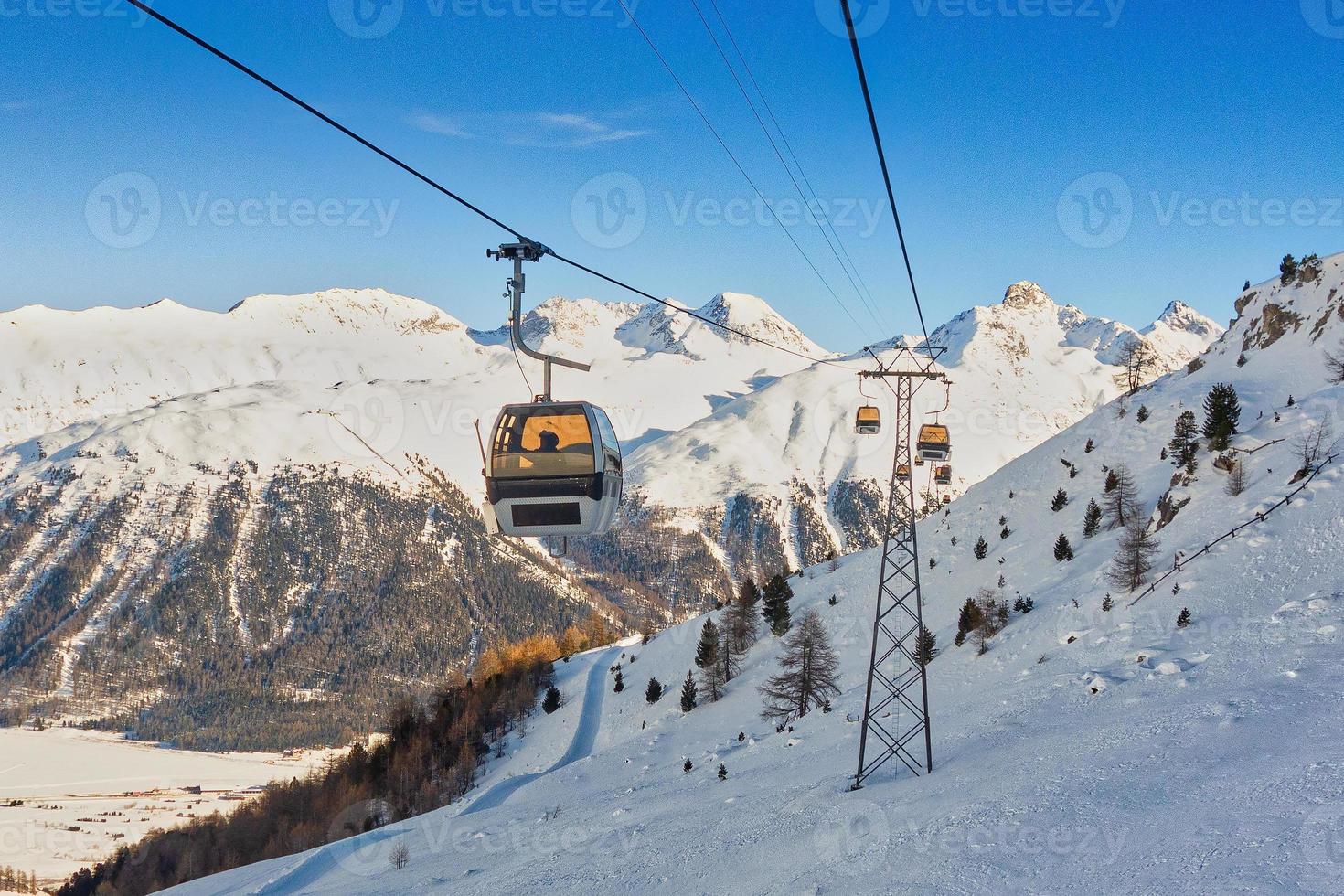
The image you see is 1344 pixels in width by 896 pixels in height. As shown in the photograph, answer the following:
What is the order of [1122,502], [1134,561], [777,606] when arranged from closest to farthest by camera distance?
[1134,561] < [1122,502] < [777,606]

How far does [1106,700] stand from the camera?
2712 centimetres

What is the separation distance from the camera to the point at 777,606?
241 ft

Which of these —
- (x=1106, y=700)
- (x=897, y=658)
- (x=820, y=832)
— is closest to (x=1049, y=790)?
(x=820, y=832)

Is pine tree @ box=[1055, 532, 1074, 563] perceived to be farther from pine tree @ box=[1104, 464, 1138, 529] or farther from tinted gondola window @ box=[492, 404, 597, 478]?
tinted gondola window @ box=[492, 404, 597, 478]

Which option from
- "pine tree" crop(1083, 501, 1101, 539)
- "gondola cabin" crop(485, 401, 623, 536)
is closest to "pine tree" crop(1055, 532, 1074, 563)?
"pine tree" crop(1083, 501, 1101, 539)

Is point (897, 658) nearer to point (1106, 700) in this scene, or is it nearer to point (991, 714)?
point (991, 714)

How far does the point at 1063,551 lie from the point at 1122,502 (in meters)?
5.04

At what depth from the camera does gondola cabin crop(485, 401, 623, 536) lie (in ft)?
56.1

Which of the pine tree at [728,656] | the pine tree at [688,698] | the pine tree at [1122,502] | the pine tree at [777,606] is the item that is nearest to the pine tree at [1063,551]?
the pine tree at [1122,502]

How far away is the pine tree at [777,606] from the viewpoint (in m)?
72.4

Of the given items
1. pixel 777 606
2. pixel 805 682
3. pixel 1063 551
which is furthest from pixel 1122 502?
pixel 777 606

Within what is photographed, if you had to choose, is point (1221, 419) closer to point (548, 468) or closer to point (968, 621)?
point (968, 621)

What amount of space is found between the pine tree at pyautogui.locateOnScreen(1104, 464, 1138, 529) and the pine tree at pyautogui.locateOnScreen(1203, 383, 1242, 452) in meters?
5.51

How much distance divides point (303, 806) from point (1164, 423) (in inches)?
3918
